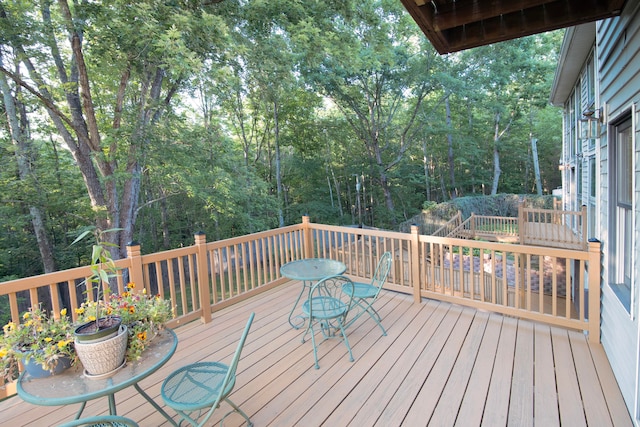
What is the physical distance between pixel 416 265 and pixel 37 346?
11.7 feet

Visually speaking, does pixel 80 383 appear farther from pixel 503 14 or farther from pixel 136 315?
pixel 503 14

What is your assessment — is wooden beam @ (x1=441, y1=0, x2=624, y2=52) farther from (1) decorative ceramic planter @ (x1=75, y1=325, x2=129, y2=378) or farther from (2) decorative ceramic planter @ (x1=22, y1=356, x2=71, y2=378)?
(2) decorative ceramic planter @ (x1=22, y1=356, x2=71, y2=378)

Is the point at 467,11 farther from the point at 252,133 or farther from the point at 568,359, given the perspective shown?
the point at 252,133

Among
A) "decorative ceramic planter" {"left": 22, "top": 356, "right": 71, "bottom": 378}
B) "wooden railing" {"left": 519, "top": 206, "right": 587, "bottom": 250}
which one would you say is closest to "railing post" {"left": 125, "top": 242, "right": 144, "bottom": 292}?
"decorative ceramic planter" {"left": 22, "top": 356, "right": 71, "bottom": 378}

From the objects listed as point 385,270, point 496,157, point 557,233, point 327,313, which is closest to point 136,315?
point 327,313

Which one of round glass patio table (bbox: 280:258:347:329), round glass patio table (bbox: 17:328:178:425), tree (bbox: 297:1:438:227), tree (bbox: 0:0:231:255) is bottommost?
round glass patio table (bbox: 280:258:347:329)

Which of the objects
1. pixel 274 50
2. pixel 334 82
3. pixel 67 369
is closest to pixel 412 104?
pixel 334 82

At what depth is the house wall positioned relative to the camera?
199 cm

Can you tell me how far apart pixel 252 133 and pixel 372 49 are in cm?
717

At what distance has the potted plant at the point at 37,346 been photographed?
55.6 inches

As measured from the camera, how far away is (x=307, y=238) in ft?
16.6

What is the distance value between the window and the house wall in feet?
0.10

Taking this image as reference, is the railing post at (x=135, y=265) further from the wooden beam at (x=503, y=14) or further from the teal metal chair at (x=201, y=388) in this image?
the wooden beam at (x=503, y=14)

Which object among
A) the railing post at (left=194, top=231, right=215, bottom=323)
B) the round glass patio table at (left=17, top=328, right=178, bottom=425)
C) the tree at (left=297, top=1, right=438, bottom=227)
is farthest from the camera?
the tree at (left=297, top=1, right=438, bottom=227)
